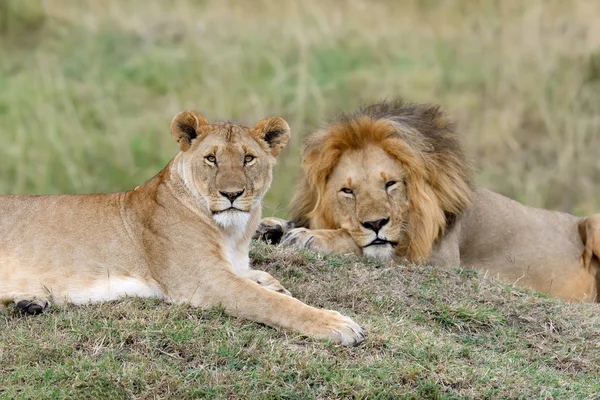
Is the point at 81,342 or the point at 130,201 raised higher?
the point at 130,201

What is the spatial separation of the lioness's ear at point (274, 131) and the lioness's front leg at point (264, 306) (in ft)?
2.23

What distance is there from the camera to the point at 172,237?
5270mm

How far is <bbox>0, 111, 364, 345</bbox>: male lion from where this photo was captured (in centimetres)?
509

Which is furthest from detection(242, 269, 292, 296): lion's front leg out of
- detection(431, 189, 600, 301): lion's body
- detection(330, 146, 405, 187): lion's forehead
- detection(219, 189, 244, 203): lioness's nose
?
detection(431, 189, 600, 301): lion's body

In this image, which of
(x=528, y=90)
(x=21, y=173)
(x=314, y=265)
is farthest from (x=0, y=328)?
(x=528, y=90)

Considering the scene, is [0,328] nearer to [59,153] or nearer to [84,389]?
[84,389]

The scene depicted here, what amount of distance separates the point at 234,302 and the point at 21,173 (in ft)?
22.5

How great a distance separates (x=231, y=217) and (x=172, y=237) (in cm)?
33

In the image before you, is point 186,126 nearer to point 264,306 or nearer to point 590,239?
point 264,306

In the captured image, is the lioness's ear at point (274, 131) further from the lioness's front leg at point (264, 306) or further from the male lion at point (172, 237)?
the lioness's front leg at point (264, 306)

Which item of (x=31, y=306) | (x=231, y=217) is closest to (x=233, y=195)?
→ (x=231, y=217)

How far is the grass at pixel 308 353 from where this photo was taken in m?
4.46

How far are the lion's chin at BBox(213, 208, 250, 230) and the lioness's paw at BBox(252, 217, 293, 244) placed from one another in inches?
60.0

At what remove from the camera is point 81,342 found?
Result: 477cm
